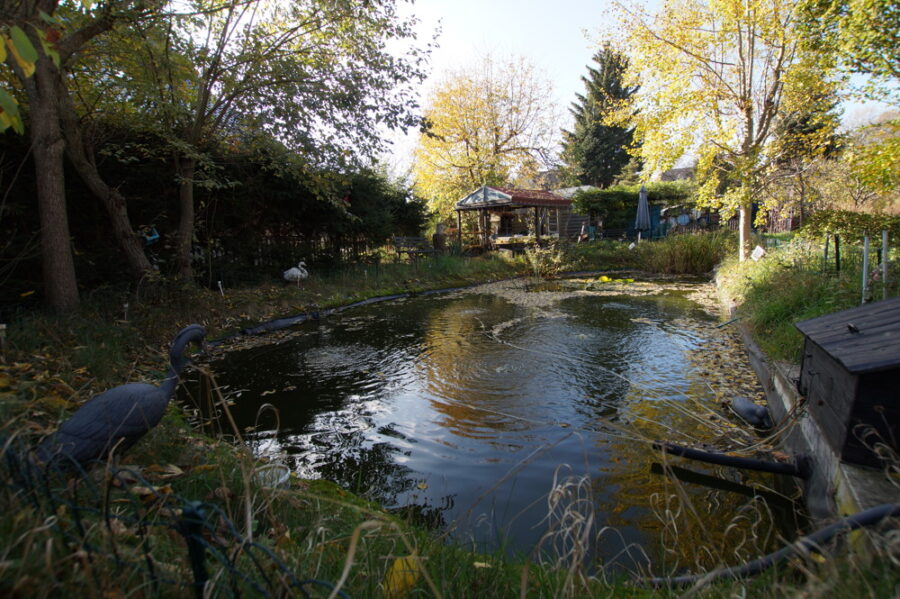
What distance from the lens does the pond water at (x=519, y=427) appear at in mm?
2715

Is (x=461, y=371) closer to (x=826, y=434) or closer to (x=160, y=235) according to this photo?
(x=826, y=434)

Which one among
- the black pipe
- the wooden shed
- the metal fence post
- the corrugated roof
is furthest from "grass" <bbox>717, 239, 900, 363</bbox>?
the metal fence post

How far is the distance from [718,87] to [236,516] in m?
14.5

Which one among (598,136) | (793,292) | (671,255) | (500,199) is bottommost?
(671,255)

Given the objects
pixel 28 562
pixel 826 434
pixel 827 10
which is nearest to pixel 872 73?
pixel 827 10

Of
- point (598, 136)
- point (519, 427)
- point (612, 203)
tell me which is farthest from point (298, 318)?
point (598, 136)

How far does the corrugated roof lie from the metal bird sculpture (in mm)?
3639

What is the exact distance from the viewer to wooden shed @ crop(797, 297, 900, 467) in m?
2.36

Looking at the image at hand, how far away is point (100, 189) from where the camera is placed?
6.80 meters

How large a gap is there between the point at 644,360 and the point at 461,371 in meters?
2.45

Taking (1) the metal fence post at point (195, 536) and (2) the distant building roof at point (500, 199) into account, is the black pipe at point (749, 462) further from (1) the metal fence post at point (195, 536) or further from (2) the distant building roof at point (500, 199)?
(2) the distant building roof at point (500, 199)

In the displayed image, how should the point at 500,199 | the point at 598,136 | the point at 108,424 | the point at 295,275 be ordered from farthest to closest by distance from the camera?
1. the point at 598,136
2. the point at 500,199
3. the point at 295,275
4. the point at 108,424

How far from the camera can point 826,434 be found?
287 cm

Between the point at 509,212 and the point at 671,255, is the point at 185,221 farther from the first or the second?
the point at 509,212
